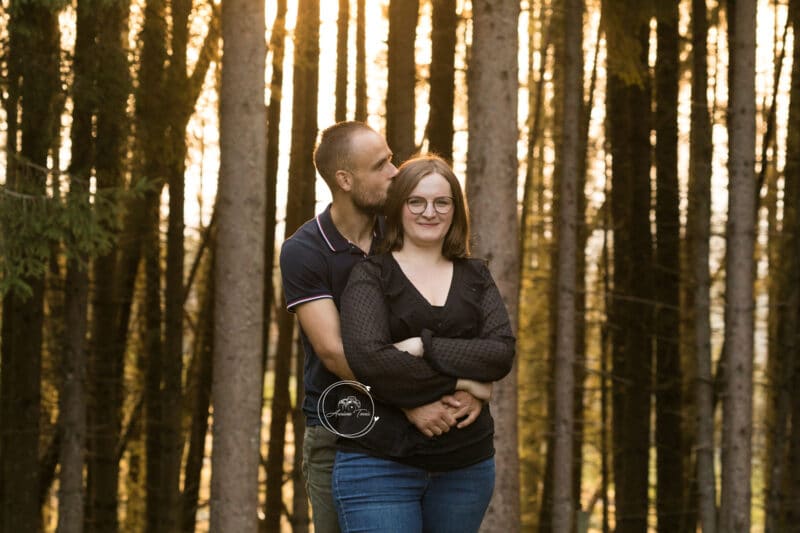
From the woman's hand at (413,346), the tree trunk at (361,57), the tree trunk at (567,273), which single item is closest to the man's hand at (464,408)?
the woman's hand at (413,346)

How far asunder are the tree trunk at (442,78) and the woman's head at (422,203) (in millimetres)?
5717

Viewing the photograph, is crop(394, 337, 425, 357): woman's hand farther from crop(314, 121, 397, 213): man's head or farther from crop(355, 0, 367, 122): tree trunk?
crop(355, 0, 367, 122): tree trunk

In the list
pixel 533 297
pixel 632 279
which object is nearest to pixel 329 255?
pixel 632 279

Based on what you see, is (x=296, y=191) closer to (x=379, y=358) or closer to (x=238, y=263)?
(x=238, y=263)

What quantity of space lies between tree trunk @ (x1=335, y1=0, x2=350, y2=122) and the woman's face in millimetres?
8276

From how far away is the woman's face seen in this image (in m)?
3.08

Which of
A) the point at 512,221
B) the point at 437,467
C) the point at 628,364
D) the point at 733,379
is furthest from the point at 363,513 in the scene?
the point at 628,364

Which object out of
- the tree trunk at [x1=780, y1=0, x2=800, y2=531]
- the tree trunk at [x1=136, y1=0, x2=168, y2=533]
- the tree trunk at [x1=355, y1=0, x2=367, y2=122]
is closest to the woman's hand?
the tree trunk at [x1=136, y1=0, x2=168, y2=533]

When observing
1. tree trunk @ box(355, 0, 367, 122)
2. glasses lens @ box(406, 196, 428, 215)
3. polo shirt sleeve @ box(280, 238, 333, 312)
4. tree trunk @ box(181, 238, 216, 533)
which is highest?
tree trunk @ box(355, 0, 367, 122)

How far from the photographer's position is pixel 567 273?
9898mm

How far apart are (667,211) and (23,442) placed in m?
6.66

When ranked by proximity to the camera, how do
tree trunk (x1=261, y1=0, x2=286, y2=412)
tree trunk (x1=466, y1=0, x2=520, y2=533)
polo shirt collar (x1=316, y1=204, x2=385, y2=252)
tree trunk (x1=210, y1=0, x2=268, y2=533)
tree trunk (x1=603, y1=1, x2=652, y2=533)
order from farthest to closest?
1. tree trunk (x1=261, y1=0, x2=286, y2=412)
2. tree trunk (x1=603, y1=1, x2=652, y2=533)
3. tree trunk (x1=210, y1=0, x2=268, y2=533)
4. tree trunk (x1=466, y1=0, x2=520, y2=533)
5. polo shirt collar (x1=316, y1=204, x2=385, y2=252)

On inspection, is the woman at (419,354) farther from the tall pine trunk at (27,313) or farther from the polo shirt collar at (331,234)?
the tall pine trunk at (27,313)

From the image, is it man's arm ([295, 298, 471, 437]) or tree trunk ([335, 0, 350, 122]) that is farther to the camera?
tree trunk ([335, 0, 350, 122])
